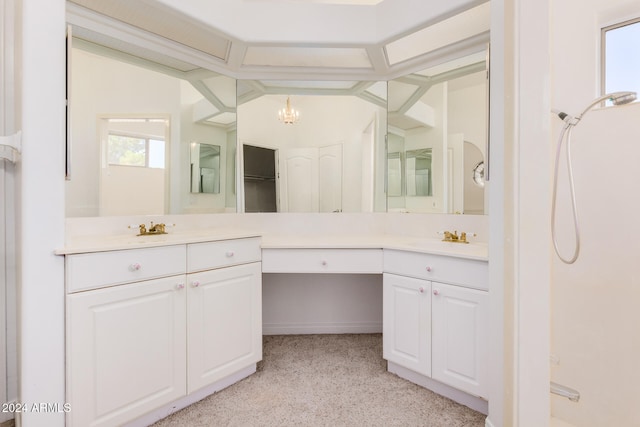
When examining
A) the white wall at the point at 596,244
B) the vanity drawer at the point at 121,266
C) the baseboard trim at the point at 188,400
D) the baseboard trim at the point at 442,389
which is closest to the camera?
the vanity drawer at the point at 121,266

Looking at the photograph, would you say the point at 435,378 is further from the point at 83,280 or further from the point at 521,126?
the point at 83,280

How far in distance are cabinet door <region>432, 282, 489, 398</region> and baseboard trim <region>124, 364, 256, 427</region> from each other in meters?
1.26

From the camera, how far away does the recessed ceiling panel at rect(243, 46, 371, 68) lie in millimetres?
2379

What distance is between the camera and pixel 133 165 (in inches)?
81.3

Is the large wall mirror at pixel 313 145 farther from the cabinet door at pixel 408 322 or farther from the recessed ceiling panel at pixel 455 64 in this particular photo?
the cabinet door at pixel 408 322

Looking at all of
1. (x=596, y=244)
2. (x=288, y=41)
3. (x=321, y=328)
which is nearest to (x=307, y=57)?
(x=288, y=41)

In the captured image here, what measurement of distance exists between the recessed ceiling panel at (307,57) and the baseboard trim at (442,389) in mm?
2373

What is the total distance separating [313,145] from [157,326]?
1838mm

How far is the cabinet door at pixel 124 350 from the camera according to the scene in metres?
1.35

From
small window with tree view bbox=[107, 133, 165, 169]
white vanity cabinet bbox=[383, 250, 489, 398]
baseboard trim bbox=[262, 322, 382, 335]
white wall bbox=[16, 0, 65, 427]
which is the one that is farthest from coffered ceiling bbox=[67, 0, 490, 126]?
baseboard trim bbox=[262, 322, 382, 335]

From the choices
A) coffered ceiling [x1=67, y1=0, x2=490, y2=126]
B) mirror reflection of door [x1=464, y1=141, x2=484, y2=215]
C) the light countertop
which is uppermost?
coffered ceiling [x1=67, y1=0, x2=490, y2=126]

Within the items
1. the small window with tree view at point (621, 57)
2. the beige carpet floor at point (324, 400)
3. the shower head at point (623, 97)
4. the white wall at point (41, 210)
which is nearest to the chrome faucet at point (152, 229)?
the white wall at point (41, 210)

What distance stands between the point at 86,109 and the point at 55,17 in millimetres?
647

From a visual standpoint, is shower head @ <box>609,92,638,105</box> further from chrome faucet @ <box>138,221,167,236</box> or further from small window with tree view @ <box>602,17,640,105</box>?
chrome faucet @ <box>138,221,167,236</box>
